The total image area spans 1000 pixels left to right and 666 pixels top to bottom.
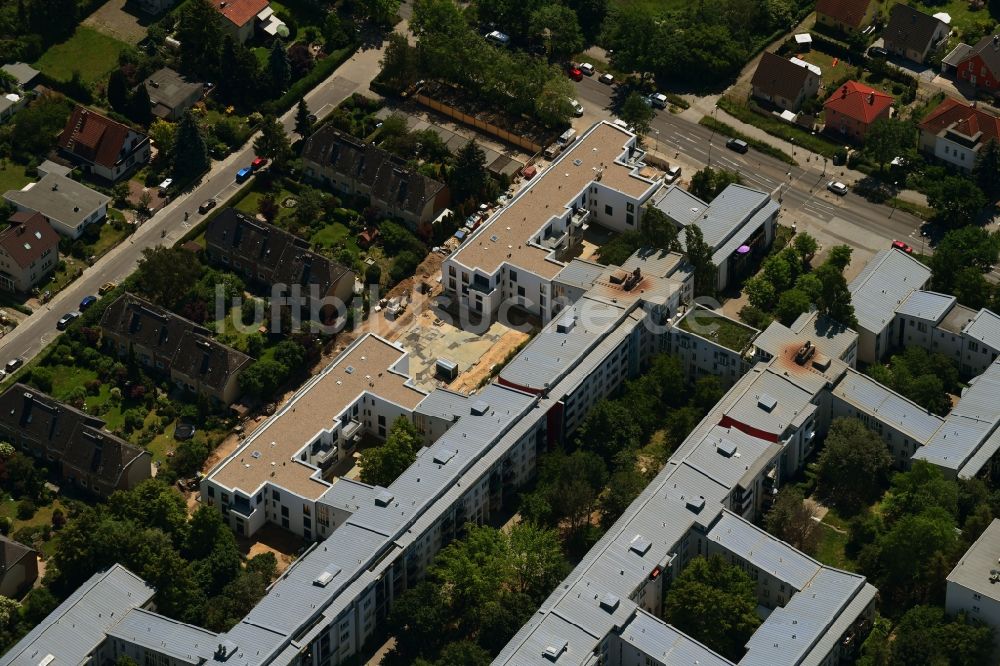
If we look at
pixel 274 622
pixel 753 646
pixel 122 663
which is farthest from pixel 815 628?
pixel 122 663

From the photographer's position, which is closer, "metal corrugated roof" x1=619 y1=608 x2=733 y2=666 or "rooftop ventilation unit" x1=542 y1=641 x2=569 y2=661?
"rooftop ventilation unit" x1=542 y1=641 x2=569 y2=661

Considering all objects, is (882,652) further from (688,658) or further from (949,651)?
(688,658)

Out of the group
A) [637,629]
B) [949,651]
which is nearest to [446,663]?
[637,629]

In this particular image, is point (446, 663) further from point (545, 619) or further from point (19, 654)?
point (19, 654)

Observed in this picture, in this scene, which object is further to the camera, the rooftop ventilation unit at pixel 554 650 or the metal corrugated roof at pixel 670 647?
the metal corrugated roof at pixel 670 647

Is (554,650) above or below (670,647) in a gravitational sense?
above

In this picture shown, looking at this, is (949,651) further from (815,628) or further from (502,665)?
(502,665)

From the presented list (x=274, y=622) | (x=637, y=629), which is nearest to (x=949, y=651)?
(x=637, y=629)

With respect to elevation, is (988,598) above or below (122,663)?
above

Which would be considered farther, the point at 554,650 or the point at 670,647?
the point at 670,647
